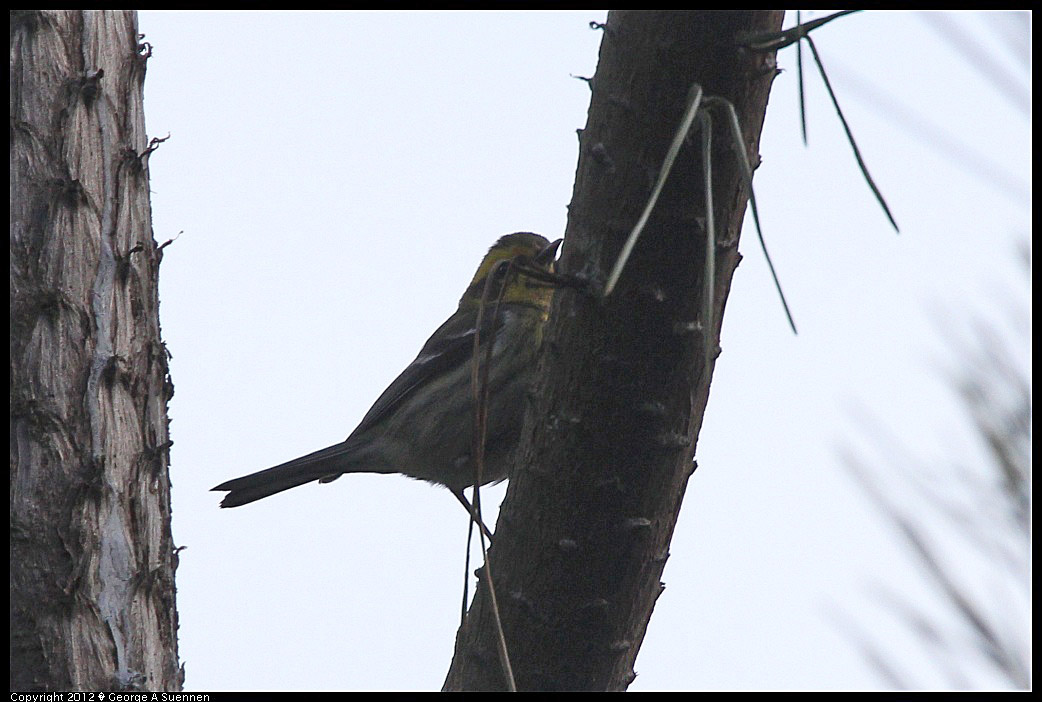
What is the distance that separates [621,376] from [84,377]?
1763 millimetres

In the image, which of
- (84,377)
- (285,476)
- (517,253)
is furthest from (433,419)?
(84,377)

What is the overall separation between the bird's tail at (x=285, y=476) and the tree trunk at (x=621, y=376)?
3205 mm

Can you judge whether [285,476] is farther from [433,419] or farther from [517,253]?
[517,253]

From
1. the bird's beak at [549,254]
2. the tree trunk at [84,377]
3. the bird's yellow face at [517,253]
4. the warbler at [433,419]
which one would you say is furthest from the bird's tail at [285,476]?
the tree trunk at [84,377]

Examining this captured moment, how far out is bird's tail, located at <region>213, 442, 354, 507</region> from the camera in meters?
5.64

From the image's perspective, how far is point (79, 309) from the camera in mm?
3201

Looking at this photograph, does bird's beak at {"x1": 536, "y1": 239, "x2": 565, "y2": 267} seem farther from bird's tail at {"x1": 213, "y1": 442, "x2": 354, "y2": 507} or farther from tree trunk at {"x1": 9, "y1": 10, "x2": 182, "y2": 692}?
tree trunk at {"x1": 9, "y1": 10, "x2": 182, "y2": 692}

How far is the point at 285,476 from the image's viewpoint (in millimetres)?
5688

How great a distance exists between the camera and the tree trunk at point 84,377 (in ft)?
9.75

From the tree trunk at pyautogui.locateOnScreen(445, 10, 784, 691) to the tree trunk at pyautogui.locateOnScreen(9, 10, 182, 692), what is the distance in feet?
3.76

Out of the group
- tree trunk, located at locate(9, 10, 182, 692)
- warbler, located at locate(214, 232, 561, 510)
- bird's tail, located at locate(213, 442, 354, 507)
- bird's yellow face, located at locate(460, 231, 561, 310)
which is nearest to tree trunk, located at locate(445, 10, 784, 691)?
tree trunk, located at locate(9, 10, 182, 692)

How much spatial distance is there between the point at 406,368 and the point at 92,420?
3009 millimetres

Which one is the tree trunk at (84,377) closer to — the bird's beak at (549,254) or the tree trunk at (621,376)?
the tree trunk at (621,376)
